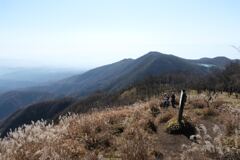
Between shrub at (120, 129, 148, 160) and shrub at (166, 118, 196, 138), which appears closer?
shrub at (120, 129, 148, 160)

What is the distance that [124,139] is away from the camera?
8844mm

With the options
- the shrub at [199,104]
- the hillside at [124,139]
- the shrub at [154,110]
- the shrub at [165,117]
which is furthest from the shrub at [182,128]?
the shrub at [199,104]

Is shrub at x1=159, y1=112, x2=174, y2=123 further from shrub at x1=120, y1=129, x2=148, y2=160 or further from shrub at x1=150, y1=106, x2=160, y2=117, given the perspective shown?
shrub at x1=120, y1=129, x2=148, y2=160

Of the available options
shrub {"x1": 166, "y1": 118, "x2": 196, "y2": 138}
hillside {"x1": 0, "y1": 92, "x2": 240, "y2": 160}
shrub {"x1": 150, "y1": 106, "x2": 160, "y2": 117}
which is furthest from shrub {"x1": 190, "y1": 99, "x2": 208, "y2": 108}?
shrub {"x1": 166, "y1": 118, "x2": 196, "y2": 138}

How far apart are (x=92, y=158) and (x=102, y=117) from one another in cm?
431

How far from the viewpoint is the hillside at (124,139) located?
6.72m

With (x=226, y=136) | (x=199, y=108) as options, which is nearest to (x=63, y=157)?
(x=226, y=136)

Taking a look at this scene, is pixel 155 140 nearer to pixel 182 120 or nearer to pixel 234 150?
pixel 182 120

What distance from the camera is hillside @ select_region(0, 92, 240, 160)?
672 centimetres

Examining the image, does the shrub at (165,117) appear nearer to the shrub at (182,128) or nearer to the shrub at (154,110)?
the shrub at (182,128)

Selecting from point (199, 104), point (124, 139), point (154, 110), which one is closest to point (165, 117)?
point (154, 110)

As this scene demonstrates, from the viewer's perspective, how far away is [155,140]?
32.4ft

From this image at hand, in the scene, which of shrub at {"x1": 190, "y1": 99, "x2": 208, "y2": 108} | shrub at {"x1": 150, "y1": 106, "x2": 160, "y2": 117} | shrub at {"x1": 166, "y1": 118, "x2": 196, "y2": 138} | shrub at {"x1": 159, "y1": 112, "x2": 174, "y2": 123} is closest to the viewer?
shrub at {"x1": 166, "y1": 118, "x2": 196, "y2": 138}

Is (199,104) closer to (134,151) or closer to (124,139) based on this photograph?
(124,139)
